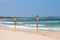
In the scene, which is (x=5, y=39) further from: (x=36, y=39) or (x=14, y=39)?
(x=36, y=39)

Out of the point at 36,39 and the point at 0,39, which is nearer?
the point at 0,39

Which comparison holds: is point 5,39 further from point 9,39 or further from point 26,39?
point 26,39

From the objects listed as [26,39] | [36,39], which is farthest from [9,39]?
[36,39]

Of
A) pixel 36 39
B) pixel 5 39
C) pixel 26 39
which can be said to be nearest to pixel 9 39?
pixel 5 39

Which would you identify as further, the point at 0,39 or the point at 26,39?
the point at 26,39

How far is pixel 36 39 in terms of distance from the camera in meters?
7.23

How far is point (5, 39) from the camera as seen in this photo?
673 cm

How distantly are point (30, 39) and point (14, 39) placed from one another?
788 millimetres

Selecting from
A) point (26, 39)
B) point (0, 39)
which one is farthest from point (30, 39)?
point (0, 39)

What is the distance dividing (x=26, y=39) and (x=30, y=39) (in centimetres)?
20

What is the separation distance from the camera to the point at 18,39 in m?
6.93

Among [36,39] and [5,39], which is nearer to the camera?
[5,39]

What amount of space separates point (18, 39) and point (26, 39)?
1.33ft

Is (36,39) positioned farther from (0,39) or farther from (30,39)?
(0,39)
